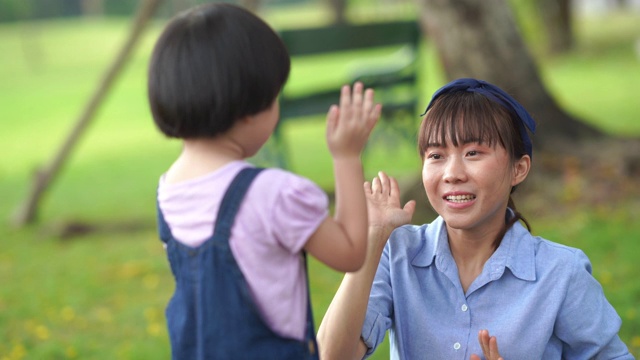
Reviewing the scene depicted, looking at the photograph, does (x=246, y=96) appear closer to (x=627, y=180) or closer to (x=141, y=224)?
(x=627, y=180)

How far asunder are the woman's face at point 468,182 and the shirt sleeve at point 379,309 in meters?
0.24

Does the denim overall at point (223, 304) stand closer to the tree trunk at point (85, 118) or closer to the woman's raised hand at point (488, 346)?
the woman's raised hand at point (488, 346)

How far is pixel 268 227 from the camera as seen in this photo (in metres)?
1.90

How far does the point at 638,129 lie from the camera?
405 inches

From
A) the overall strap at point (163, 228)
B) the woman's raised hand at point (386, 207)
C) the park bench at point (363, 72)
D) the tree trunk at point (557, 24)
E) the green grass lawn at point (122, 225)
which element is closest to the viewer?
the overall strap at point (163, 228)

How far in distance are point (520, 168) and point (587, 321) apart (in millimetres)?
472

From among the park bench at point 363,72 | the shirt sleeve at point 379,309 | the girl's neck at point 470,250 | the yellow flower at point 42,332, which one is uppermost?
the girl's neck at point 470,250

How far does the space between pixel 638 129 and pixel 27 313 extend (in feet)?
23.5

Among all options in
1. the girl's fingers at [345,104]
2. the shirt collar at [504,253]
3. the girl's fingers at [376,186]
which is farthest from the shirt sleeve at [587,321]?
the girl's fingers at [345,104]

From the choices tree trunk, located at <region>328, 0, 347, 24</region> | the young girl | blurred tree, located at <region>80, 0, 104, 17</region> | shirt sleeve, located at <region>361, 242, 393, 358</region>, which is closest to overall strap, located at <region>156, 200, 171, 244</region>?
the young girl

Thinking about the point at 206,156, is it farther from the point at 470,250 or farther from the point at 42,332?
the point at 42,332

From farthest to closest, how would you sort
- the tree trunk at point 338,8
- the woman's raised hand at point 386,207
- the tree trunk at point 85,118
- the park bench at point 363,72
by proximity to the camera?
the tree trunk at point 338,8, the park bench at point 363,72, the tree trunk at point 85,118, the woman's raised hand at point 386,207

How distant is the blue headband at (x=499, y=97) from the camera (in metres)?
2.54

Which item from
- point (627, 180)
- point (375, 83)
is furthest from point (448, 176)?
point (375, 83)
